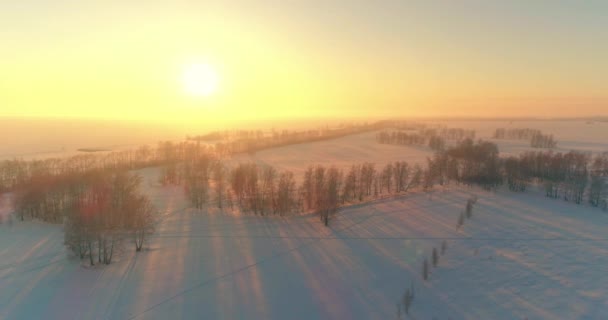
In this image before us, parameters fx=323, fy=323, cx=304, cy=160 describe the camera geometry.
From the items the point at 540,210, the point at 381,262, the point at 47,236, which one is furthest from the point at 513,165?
the point at 47,236

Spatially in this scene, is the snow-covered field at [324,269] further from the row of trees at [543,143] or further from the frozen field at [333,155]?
the row of trees at [543,143]

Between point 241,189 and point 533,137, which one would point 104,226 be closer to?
point 241,189

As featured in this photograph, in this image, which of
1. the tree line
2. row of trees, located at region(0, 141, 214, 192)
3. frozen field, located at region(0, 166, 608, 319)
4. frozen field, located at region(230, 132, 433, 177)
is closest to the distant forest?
row of trees, located at region(0, 141, 214, 192)

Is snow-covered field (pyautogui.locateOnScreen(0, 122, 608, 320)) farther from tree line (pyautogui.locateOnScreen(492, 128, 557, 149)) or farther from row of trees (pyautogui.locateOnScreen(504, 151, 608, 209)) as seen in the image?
tree line (pyautogui.locateOnScreen(492, 128, 557, 149))

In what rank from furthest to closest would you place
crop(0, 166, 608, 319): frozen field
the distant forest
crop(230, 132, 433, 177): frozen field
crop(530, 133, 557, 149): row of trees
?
crop(530, 133, 557, 149): row of trees
crop(230, 132, 433, 177): frozen field
the distant forest
crop(0, 166, 608, 319): frozen field

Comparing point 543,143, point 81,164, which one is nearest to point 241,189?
point 81,164

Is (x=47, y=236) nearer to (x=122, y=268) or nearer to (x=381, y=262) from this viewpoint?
(x=122, y=268)
